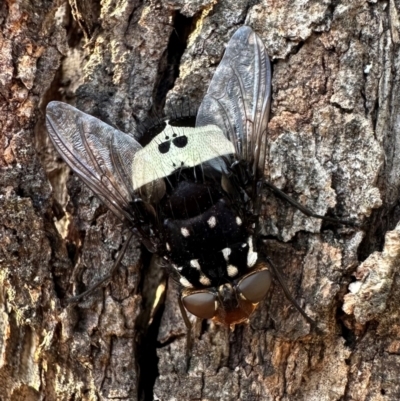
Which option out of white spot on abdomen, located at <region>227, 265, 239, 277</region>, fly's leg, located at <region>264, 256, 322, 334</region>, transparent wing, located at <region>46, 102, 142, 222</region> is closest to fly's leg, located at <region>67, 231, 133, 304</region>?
transparent wing, located at <region>46, 102, 142, 222</region>

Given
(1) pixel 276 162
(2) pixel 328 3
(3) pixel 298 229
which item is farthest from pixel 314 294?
(2) pixel 328 3

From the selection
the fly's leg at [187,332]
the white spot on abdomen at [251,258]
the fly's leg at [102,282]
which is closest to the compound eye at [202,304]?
the fly's leg at [187,332]

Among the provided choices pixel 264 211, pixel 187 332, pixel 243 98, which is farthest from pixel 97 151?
pixel 187 332

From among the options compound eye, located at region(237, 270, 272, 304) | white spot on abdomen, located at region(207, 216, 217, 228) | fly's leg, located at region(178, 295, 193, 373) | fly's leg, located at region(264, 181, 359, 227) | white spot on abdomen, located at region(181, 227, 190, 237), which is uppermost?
fly's leg, located at region(264, 181, 359, 227)

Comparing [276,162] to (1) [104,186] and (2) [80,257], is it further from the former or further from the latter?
(2) [80,257]

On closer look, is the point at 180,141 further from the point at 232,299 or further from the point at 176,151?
the point at 232,299

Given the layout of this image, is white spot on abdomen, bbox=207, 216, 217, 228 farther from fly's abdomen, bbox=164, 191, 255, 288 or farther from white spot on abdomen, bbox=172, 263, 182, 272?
white spot on abdomen, bbox=172, 263, 182, 272
